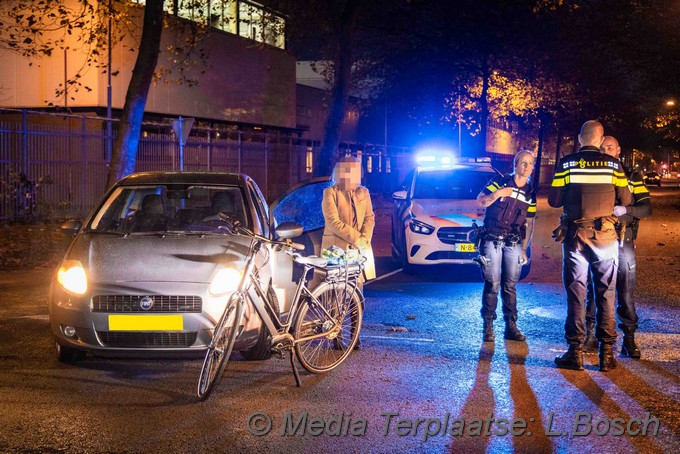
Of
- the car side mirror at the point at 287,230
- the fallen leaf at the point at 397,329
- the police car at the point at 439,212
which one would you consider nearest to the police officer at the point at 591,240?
the fallen leaf at the point at 397,329

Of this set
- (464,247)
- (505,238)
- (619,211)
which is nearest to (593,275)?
(619,211)

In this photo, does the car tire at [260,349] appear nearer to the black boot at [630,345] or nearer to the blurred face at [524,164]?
the blurred face at [524,164]

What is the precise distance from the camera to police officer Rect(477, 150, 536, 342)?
7.84 m

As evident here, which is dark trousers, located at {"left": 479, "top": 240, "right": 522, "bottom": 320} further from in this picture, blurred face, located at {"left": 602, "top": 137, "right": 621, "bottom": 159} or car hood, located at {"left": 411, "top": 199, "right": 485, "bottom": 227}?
car hood, located at {"left": 411, "top": 199, "right": 485, "bottom": 227}

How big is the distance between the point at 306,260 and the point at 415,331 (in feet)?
7.70

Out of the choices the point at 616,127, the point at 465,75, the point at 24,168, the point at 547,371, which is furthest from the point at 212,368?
the point at 616,127

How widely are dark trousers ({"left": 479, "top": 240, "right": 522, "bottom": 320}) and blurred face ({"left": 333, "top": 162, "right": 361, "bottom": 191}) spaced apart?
4.89 ft

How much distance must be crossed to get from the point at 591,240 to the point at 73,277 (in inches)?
163

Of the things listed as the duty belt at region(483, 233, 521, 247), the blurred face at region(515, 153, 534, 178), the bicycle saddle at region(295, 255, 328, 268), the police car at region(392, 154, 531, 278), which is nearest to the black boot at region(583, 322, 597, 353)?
the duty belt at region(483, 233, 521, 247)

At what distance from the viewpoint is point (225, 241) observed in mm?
6691

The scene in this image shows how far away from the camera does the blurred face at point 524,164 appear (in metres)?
7.82

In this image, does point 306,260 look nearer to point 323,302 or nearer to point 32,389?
point 323,302

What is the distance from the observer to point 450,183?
13.2 meters

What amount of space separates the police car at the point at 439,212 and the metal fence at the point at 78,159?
33.7 feet
